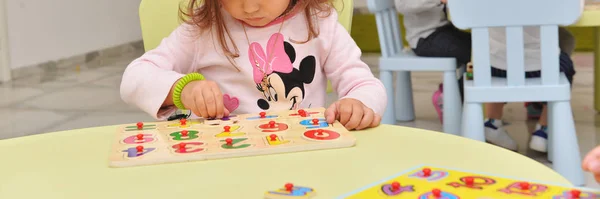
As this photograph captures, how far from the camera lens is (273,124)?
687mm

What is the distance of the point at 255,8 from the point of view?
89 centimetres

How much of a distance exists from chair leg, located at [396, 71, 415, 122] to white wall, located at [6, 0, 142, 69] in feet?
6.44

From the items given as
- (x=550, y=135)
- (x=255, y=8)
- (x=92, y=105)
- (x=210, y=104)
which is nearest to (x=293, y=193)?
(x=210, y=104)

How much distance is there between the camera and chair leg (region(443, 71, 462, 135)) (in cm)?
200

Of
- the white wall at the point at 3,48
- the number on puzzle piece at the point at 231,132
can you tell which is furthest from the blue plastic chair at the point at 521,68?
the white wall at the point at 3,48

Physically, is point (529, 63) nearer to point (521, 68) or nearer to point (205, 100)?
point (521, 68)

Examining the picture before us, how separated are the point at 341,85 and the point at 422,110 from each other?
170 cm

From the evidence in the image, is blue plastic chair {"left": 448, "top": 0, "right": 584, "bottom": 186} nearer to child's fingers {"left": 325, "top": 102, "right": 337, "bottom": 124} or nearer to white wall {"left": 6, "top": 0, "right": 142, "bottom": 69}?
child's fingers {"left": 325, "top": 102, "right": 337, "bottom": 124}

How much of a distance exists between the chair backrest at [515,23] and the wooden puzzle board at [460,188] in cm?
111

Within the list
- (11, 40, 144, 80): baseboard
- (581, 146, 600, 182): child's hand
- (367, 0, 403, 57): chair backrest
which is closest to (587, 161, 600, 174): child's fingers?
(581, 146, 600, 182): child's hand

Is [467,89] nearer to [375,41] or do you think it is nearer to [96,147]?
[96,147]

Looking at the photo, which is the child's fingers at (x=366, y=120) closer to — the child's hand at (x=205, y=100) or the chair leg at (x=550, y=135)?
the child's hand at (x=205, y=100)

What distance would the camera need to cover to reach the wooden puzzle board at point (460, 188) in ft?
1.50

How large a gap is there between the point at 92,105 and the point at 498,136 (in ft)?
5.20
